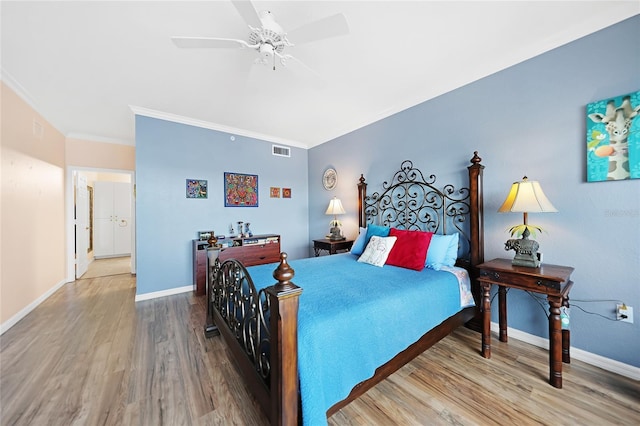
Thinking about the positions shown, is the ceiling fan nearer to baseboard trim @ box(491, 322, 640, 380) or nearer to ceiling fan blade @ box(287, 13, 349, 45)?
ceiling fan blade @ box(287, 13, 349, 45)

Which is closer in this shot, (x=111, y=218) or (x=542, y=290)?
(x=542, y=290)

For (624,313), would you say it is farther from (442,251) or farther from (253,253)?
(253,253)

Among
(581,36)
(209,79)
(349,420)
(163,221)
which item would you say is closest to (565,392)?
(349,420)

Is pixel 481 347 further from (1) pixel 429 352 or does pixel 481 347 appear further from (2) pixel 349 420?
(2) pixel 349 420

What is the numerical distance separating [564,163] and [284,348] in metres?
2.67

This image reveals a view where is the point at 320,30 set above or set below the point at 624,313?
above

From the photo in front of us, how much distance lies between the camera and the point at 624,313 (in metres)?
1.82

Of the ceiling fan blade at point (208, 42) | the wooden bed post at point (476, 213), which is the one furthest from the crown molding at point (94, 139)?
the wooden bed post at point (476, 213)

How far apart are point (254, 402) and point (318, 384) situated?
71cm

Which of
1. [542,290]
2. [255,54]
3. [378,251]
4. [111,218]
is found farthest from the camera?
[111,218]

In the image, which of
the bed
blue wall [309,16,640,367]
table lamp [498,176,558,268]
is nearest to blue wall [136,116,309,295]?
the bed


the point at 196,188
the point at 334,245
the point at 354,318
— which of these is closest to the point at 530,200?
the point at 354,318

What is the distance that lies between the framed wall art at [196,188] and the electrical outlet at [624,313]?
4.86m

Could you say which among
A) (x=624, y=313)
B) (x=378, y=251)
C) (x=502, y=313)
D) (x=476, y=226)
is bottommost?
(x=502, y=313)
